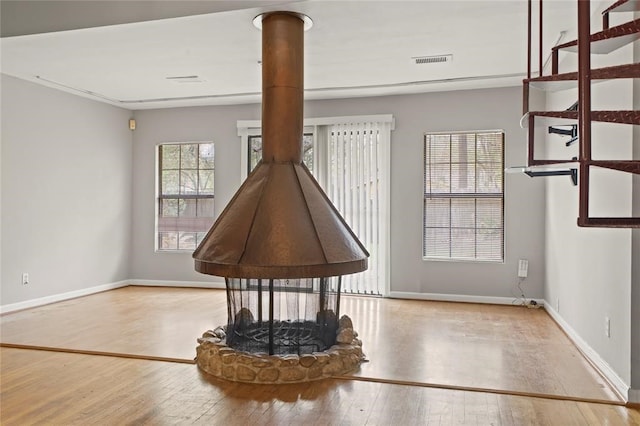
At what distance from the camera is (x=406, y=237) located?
611 centimetres

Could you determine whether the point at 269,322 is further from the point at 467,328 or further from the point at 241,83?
the point at 241,83

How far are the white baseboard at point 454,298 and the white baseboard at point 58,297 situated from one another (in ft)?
12.6

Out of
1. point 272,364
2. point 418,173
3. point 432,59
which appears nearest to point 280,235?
point 272,364

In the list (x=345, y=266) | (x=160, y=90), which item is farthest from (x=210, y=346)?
(x=160, y=90)

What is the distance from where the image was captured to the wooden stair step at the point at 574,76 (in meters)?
2.20

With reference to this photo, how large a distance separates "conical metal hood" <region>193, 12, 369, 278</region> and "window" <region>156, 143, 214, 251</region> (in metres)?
3.41

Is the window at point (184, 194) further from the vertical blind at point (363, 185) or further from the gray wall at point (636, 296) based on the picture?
the gray wall at point (636, 296)

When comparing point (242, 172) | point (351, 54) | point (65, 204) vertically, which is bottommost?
point (65, 204)

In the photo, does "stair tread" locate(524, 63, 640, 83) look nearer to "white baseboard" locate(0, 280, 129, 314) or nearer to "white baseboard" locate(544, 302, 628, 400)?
"white baseboard" locate(544, 302, 628, 400)

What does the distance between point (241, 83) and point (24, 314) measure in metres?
3.46

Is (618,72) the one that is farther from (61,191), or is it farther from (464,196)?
(61,191)

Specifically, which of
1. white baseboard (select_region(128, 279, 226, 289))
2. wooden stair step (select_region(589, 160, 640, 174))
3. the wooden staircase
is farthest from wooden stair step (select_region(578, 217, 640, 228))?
white baseboard (select_region(128, 279, 226, 289))

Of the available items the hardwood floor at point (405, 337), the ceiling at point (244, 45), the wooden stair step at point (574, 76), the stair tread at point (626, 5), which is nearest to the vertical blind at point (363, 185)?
the hardwood floor at point (405, 337)

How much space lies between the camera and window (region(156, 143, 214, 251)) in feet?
22.9
